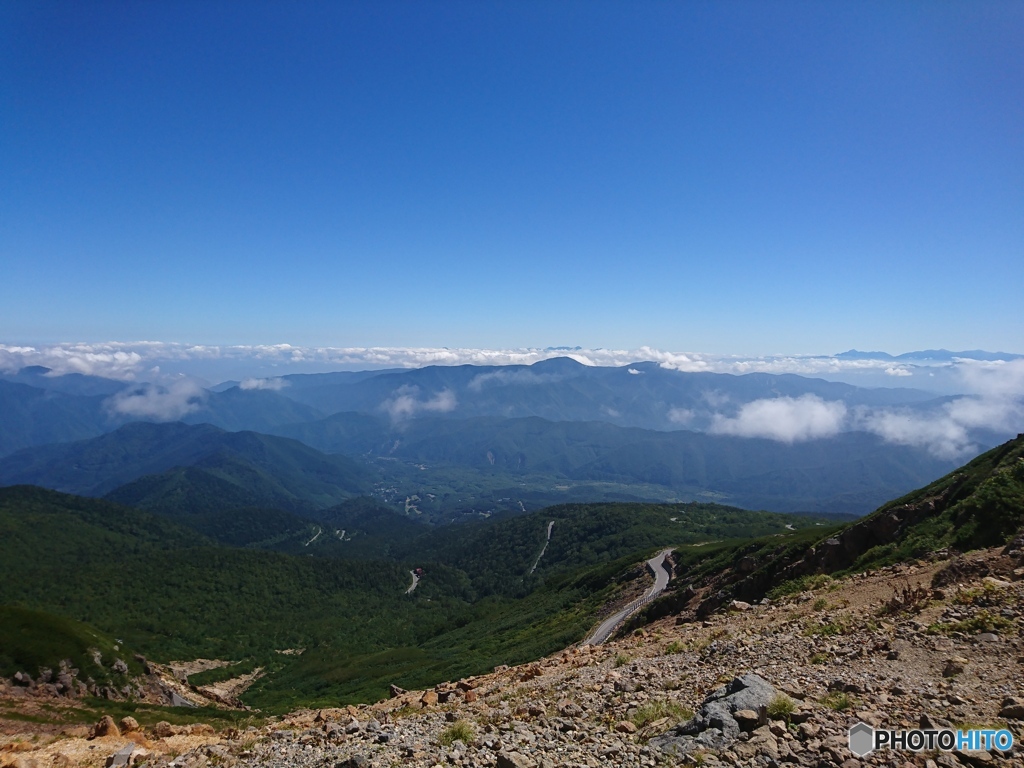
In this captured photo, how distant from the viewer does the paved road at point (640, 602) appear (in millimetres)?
45419

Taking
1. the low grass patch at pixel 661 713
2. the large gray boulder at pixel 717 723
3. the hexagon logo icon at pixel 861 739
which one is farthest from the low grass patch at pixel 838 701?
the low grass patch at pixel 661 713

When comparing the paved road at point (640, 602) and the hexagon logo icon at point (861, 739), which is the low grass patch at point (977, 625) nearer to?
the hexagon logo icon at point (861, 739)

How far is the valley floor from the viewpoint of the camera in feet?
30.1

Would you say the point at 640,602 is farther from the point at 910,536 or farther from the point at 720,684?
the point at 720,684

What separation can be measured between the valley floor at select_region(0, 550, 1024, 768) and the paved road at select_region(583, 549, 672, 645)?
2460 centimetres

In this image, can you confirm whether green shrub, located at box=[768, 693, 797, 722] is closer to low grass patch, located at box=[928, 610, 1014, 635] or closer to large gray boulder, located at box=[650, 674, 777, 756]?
large gray boulder, located at box=[650, 674, 777, 756]

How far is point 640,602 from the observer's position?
58.3m

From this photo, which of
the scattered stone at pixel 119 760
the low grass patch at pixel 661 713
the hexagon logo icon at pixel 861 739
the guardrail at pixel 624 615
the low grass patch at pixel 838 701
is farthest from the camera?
the guardrail at pixel 624 615

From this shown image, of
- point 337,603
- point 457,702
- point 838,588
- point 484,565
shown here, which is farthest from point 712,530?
point 457,702

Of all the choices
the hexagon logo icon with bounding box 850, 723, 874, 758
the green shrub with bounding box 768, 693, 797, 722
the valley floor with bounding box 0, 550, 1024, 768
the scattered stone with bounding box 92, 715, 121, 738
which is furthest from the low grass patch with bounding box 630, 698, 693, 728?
the scattered stone with bounding box 92, 715, 121, 738

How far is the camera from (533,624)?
73812 mm

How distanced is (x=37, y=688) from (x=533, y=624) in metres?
56.5

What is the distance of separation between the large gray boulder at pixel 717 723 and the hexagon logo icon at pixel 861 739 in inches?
58.5

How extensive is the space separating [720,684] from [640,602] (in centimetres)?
4978
